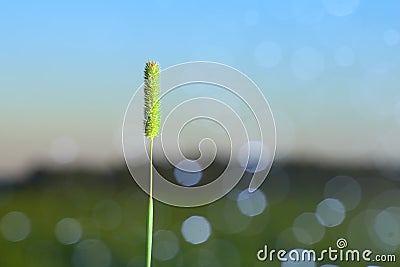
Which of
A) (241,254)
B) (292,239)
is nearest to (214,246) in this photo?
(241,254)

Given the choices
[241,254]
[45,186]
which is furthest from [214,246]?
[45,186]

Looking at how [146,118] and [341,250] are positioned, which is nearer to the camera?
[146,118]

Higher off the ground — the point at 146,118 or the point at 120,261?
the point at 146,118

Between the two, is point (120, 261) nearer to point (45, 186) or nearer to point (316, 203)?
point (45, 186)

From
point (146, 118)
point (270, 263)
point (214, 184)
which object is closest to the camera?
point (146, 118)

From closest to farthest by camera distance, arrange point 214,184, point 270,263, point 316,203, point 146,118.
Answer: point 146,118, point 214,184, point 270,263, point 316,203

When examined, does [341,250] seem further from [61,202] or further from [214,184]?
[61,202]
